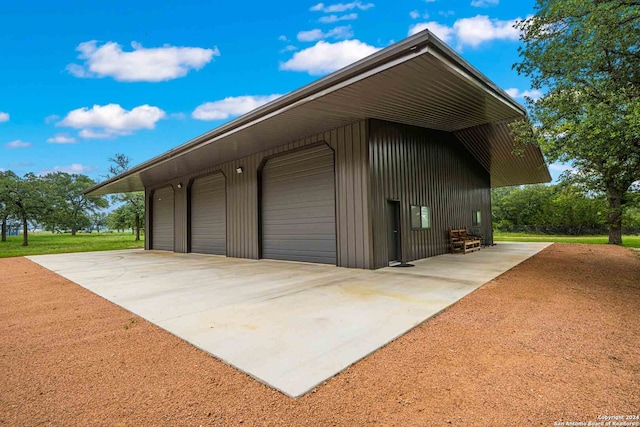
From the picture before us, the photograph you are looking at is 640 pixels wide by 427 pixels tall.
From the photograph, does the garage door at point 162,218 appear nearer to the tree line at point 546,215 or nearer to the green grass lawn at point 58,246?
the green grass lawn at point 58,246

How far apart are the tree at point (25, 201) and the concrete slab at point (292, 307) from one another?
61.6 feet

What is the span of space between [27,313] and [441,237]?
33.6 feet

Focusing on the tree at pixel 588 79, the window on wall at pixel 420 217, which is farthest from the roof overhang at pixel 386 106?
the window on wall at pixel 420 217

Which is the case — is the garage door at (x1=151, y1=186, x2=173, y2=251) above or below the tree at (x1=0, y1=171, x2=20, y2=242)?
below

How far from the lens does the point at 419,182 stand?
8961mm

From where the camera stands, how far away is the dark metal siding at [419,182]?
7.30 meters

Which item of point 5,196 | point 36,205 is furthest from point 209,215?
point 5,196

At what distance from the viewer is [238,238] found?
10.7 meters

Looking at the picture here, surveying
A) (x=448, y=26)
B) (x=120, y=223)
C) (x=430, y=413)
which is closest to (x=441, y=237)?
(x=448, y=26)

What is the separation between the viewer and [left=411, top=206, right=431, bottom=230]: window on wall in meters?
8.57

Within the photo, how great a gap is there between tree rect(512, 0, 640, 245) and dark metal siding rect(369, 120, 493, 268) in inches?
117

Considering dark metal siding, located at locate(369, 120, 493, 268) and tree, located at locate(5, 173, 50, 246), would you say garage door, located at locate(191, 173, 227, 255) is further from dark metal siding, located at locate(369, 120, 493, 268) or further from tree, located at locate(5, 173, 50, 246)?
tree, located at locate(5, 173, 50, 246)

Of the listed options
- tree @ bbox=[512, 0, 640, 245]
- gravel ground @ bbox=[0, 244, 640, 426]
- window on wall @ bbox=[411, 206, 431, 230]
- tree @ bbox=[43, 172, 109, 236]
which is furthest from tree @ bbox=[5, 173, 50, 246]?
tree @ bbox=[512, 0, 640, 245]

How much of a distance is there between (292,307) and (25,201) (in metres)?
24.9
